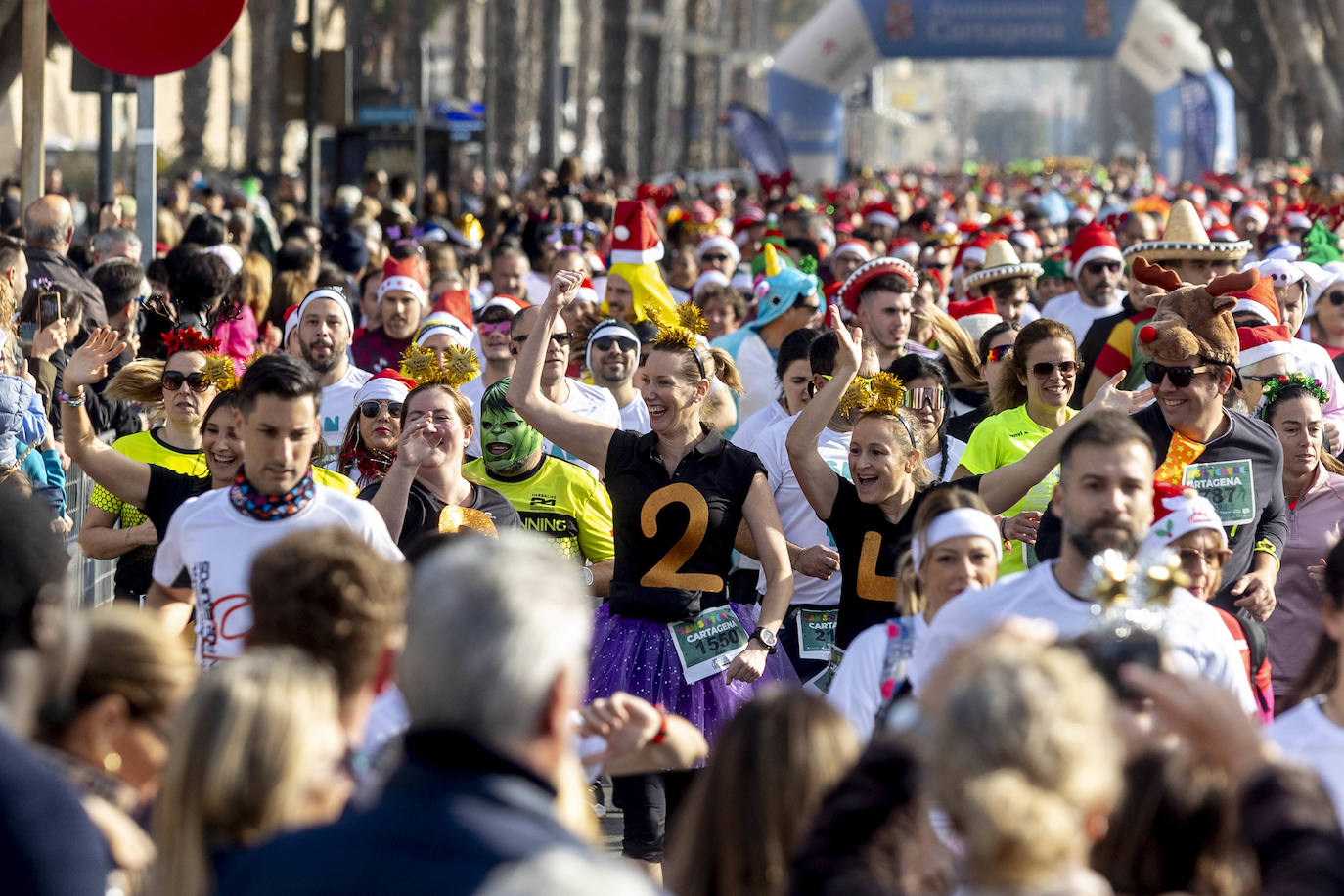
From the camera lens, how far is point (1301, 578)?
695 centimetres

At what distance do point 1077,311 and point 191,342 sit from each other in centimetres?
585

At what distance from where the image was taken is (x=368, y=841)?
2.66m

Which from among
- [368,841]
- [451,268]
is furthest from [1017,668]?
[451,268]

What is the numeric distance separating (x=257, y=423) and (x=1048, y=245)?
1310cm

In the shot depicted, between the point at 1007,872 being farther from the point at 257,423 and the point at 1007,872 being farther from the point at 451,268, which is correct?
the point at 451,268

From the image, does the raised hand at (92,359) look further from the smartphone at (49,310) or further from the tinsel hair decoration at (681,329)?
the tinsel hair decoration at (681,329)

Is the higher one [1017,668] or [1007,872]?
[1017,668]

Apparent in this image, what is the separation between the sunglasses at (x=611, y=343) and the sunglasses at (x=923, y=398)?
6.01ft

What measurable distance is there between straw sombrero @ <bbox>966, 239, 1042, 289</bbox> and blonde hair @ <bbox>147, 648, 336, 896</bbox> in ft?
27.4

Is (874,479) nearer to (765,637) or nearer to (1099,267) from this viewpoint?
(765,637)

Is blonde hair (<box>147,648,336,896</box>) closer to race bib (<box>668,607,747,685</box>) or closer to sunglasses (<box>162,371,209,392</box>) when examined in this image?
race bib (<box>668,607,747,685</box>)

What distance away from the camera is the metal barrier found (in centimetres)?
767

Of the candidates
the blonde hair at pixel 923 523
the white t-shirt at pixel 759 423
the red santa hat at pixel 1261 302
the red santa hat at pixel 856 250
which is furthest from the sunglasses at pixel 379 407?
the red santa hat at pixel 856 250

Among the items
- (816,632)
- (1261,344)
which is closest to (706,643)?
(816,632)
